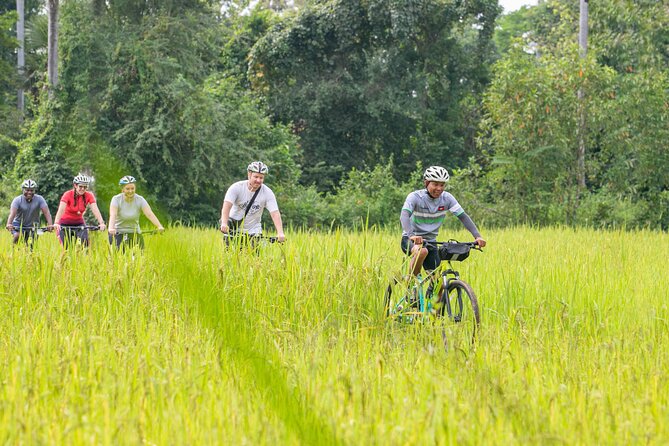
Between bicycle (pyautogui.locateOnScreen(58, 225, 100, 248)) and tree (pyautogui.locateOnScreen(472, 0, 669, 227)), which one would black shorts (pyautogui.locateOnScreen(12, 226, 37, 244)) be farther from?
tree (pyautogui.locateOnScreen(472, 0, 669, 227))

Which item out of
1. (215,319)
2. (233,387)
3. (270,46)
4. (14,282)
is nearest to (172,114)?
(270,46)

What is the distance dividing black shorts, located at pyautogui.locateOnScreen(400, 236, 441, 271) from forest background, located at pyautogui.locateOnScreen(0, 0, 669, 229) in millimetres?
13858

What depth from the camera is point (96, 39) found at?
26.5m

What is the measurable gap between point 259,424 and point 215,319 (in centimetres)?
235

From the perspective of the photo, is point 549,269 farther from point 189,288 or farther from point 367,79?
point 367,79

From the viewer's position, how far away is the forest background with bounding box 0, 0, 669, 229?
82.5 ft

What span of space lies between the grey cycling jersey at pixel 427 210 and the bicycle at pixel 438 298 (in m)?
0.44

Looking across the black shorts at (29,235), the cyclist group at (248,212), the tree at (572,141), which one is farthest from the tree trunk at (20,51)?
the black shorts at (29,235)

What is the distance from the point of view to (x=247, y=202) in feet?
33.6

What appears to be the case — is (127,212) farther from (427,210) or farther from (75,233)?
(427,210)

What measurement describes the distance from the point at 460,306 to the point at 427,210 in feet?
3.95

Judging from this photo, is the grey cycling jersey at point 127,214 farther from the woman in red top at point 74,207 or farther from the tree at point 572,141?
the tree at point 572,141

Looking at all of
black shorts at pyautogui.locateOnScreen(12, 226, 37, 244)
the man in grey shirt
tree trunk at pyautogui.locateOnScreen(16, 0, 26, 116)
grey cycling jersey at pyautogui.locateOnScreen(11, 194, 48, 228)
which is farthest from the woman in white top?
tree trunk at pyautogui.locateOnScreen(16, 0, 26, 116)

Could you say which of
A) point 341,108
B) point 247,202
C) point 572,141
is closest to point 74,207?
point 247,202
